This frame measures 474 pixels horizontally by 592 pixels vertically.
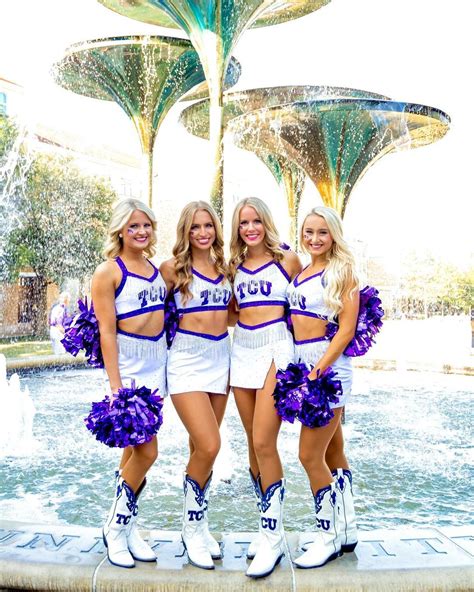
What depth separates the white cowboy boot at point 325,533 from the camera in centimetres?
299

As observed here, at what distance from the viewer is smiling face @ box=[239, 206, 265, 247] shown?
128 inches

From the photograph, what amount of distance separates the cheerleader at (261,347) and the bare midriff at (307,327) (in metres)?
0.06

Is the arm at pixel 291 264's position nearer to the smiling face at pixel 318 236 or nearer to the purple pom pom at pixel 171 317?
the smiling face at pixel 318 236

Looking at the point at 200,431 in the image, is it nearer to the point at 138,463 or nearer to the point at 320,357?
the point at 138,463

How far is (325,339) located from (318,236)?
492 mm

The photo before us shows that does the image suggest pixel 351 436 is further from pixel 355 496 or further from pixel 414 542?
pixel 414 542

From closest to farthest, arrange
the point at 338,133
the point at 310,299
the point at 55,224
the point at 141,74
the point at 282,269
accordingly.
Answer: the point at 310,299 → the point at 282,269 → the point at 338,133 → the point at 141,74 → the point at 55,224

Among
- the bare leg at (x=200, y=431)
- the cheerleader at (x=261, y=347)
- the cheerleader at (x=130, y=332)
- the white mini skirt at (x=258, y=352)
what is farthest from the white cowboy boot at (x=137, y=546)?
the white mini skirt at (x=258, y=352)

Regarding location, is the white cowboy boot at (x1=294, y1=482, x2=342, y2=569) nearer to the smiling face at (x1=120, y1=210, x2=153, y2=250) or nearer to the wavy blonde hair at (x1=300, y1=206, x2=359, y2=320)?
the wavy blonde hair at (x1=300, y1=206, x2=359, y2=320)

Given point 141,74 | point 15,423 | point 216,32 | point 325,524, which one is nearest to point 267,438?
point 325,524

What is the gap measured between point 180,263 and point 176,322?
0.29 m

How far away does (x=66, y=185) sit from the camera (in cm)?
2541

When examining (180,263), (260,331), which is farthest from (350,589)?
(180,263)

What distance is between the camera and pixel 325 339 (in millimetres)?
3119
